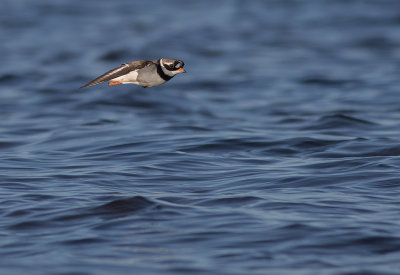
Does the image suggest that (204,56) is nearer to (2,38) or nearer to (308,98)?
(308,98)

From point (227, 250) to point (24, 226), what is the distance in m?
2.24

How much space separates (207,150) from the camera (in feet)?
37.2

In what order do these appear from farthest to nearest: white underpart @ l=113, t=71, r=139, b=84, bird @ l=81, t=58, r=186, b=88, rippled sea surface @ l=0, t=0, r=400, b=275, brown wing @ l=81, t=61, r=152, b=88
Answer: white underpart @ l=113, t=71, r=139, b=84
bird @ l=81, t=58, r=186, b=88
brown wing @ l=81, t=61, r=152, b=88
rippled sea surface @ l=0, t=0, r=400, b=275

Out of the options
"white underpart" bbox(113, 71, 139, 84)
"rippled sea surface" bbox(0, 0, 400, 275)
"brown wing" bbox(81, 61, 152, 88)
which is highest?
"brown wing" bbox(81, 61, 152, 88)

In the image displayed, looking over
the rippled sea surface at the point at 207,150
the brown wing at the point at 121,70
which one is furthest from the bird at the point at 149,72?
the rippled sea surface at the point at 207,150

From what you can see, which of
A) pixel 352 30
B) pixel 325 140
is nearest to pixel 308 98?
pixel 325 140

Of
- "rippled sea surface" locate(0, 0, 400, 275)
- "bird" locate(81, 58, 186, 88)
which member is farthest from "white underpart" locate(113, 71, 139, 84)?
"rippled sea surface" locate(0, 0, 400, 275)

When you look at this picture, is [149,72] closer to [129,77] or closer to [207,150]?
[129,77]

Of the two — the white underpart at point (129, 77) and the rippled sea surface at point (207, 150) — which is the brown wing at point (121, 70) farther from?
the rippled sea surface at point (207, 150)

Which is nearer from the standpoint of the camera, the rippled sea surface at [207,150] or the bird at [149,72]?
the rippled sea surface at [207,150]

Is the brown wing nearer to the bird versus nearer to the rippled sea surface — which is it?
the bird

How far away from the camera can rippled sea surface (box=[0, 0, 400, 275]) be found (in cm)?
671

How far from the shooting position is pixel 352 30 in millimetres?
24656

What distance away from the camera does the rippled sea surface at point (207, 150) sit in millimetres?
6711
